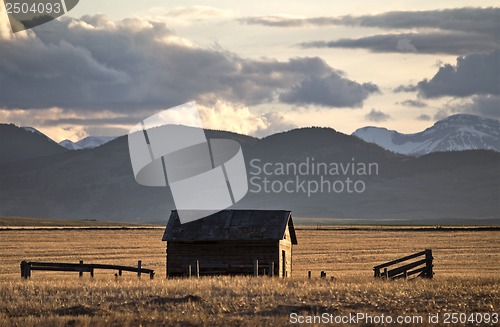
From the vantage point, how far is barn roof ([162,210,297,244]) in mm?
39969

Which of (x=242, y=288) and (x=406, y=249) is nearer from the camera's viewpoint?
(x=242, y=288)

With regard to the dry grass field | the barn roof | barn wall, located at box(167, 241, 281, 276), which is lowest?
the dry grass field

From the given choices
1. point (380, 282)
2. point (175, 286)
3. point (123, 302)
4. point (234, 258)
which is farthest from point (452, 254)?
point (123, 302)

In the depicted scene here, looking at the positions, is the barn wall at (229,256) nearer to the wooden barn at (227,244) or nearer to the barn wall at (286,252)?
the wooden barn at (227,244)

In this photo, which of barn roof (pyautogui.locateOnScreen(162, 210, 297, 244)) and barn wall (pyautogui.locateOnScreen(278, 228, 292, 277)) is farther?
barn wall (pyautogui.locateOnScreen(278, 228, 292, 277))

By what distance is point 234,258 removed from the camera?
132ft

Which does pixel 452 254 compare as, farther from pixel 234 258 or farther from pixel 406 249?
pixel 234 258

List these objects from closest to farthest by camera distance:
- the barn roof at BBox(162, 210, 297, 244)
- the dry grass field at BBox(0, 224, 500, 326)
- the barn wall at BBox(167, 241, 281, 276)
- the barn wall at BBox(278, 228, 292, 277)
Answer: the dry grass field at BBox(0, 224, 500, 326)
the barn roof at BBox(162, 210, 297, 244)
the barn wall at BBox(167, 241, 281, 276)
the barn wall at BBox(278, 228, 292, 277)

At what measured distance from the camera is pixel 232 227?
40250 millimetres

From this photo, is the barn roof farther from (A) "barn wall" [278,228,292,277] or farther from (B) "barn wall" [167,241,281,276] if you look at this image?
(A) "barn wall" [278,228,292,277]

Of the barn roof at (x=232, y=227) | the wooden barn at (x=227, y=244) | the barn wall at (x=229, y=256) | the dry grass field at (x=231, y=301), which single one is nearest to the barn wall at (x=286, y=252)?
the wooden barn at (x=227, y=244)

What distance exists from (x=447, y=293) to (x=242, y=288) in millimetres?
5999

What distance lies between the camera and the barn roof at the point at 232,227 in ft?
131

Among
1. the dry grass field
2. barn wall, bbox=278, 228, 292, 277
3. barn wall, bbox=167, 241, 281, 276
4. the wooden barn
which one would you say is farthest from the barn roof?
the dry grass field
